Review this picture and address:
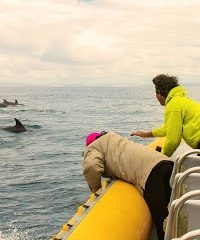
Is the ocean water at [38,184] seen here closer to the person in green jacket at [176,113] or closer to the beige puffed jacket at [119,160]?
the beige puffed jacket at [119,160]

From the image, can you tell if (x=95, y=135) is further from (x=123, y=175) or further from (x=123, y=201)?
(x=123, y=201)

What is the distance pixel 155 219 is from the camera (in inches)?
221

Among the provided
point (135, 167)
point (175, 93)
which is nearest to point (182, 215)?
point (135, 167)

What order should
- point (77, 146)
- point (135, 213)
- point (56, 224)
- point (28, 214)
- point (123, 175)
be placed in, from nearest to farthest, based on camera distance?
point (135, 213)
point (123, 175)
point (56, 224)
point (28, 214)
point (77, 146)

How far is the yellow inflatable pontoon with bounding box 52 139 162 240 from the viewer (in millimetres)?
4594

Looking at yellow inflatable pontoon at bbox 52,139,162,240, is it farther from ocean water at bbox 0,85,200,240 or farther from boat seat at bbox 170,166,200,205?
ocean water at bbox 0,85,200,240

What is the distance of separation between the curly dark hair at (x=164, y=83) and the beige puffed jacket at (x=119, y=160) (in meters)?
0.89

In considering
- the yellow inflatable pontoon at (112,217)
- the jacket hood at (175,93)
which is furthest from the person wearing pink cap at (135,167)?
the jacket hood at (175,93)

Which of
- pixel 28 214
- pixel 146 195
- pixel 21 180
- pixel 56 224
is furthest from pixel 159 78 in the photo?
pixel 21 180

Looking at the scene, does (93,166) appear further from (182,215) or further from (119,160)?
(182,215)

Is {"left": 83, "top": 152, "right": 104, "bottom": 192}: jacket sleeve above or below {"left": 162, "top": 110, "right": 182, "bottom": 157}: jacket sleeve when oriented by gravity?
below

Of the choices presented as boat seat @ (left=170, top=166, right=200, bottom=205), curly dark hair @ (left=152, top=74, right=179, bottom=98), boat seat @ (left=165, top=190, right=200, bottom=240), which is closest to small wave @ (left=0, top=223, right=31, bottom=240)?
curly dark hair @ (left=152, top=74, right=179, bottom=98)

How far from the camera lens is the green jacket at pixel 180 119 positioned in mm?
6027

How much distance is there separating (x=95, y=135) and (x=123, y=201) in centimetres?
104
